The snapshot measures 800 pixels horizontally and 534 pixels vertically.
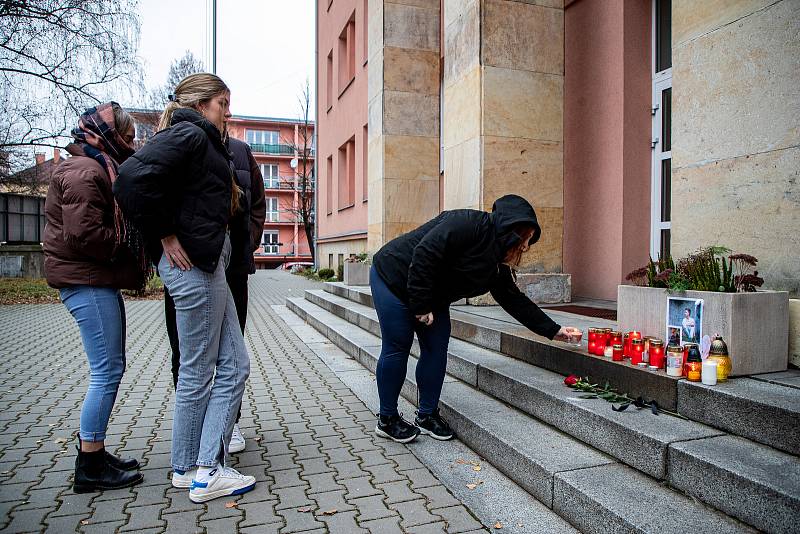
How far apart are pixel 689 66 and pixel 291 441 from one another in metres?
3.84

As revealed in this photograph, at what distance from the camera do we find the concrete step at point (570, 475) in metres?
2.39

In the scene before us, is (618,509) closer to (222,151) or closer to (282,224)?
(222,151)

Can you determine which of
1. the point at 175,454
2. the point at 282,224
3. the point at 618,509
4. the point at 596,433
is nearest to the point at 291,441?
the point at 175,454

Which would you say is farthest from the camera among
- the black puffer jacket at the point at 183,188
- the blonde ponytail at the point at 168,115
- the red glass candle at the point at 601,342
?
the red glass candle at the point at 601,342

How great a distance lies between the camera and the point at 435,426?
3.97 metres

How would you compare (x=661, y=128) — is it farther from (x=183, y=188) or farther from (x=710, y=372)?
(x=183, y=188)

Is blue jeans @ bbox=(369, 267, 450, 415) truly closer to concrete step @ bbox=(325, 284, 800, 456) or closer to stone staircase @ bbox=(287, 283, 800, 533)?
stone staircase @ bbox=(287, 283, 800, 533)

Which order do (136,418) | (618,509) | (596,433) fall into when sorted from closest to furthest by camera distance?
(618,509) < (596,433) < (136,418)

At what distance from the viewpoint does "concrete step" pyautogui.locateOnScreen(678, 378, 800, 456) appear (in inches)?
101

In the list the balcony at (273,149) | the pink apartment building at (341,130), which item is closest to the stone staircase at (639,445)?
the pink apartment building at (341,130)

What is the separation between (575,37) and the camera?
7.92m

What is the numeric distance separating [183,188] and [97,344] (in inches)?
40.2

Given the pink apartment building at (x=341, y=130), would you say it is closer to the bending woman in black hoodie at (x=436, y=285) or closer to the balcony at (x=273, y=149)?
the bending woman in black hoodie at (x=436, y=285)

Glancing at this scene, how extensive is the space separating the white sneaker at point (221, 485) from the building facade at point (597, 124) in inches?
130
